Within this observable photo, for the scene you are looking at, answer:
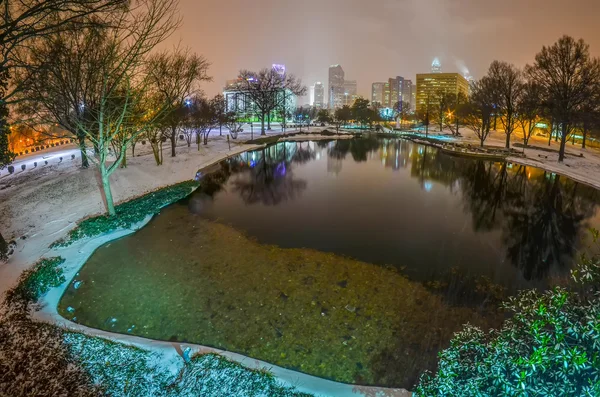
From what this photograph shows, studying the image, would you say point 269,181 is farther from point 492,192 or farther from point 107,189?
point 492,192

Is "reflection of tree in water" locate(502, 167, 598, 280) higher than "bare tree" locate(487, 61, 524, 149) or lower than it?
lower

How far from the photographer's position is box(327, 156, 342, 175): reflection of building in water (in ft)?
90.7

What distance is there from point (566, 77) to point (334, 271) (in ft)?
122

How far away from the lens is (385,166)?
99.4ft

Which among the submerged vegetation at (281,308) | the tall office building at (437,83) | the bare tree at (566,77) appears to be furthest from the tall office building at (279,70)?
the tall office building at (437,83)

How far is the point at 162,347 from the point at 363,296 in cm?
503

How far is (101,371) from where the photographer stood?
590 centimetres

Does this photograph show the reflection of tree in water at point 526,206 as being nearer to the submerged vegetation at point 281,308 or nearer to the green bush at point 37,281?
the submerged vegetation at point 281,308

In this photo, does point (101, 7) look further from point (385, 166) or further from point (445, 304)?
point (385, 166)

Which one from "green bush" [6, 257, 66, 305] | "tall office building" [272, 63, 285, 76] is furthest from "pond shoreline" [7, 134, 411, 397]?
"tall office building" [272, 63, 285, 76]

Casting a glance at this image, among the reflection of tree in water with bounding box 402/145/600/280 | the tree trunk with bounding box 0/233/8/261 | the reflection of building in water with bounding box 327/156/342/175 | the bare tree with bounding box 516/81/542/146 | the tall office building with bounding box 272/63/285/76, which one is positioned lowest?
the reflection of tree in water with bounding box 402/145/600/280

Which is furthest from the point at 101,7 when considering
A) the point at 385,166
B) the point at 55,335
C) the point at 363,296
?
the point at 385,166

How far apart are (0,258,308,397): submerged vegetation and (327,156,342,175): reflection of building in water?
2188cm

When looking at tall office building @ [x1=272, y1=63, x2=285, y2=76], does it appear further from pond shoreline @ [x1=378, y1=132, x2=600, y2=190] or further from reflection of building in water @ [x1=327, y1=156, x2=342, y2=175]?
reflection of building in water @ [x1=327, y1=156, x2=342, y2=175]
